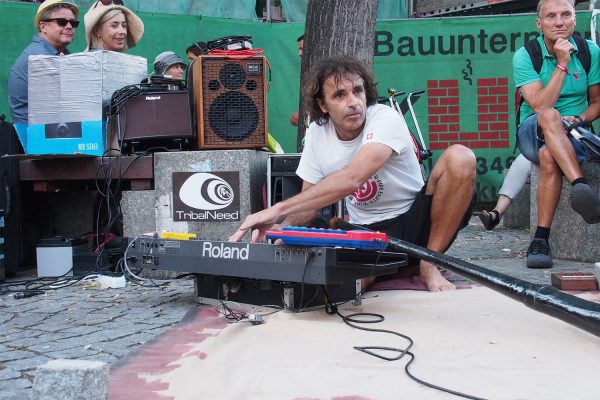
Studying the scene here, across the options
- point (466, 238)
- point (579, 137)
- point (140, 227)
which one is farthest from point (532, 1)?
point (140, 227)

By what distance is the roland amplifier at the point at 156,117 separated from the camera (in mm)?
4590

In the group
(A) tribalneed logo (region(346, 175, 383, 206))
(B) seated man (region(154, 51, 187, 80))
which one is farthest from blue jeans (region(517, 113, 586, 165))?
(B) seated man (region(154, 51, 187, 80))

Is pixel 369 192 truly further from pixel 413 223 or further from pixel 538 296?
pixel 538 296

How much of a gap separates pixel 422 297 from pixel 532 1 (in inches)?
302

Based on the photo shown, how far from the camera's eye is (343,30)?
18.1 ft

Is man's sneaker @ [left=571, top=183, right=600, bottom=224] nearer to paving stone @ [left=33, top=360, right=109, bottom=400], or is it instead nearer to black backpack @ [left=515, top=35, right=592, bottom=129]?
black backpack @ [left=515, top=35, right=592, bottom=129]

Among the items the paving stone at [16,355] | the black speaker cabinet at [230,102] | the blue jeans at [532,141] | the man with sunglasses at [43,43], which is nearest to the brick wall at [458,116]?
the blue jeans at [532,141]

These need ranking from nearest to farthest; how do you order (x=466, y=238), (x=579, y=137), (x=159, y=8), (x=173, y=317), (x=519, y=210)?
(x=173, y=317)
(x=579, y=137)
(x=466, y=238)
(x=519, y=210)
(x=159, y=8)

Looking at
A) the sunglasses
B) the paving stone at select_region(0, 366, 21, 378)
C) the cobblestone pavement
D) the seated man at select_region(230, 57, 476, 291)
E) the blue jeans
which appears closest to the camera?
the paving stone at select_region(0, 366, 21, 378)

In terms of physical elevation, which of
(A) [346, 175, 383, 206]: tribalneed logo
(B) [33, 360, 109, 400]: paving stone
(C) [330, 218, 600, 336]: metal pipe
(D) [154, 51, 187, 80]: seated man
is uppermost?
(D) [154, 51, 187, 80]: seated man

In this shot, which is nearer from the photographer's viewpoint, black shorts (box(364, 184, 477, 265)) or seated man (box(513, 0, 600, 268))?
black shorts (box(364, 184, 477, 265))

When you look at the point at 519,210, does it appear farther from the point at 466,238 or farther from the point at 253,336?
the point at 253,336

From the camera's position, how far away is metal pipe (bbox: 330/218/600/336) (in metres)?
2.24

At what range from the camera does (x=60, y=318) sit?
11.3ft
